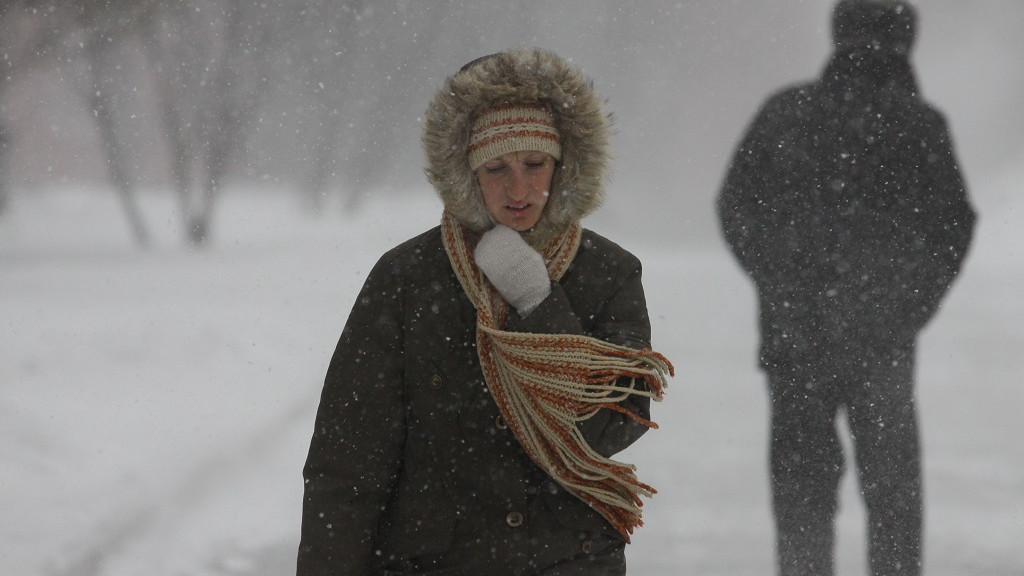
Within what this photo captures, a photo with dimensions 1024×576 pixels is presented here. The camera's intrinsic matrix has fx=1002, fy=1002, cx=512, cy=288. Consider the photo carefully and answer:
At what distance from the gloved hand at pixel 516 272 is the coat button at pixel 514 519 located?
27cm


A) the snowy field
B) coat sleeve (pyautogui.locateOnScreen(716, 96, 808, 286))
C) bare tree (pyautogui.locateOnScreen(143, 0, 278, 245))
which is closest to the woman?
coat sleeve (pyautogui.locateOnScreen(716, 96, 808, 286))

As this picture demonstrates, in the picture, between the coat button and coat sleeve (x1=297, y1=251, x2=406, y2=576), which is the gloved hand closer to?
coat sleeve (x1=297, y1=251, x2=406, y2=576)

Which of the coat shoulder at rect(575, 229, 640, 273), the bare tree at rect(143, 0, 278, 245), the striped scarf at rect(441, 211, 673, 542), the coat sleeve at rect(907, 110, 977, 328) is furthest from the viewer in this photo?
the bare tree at rect(143, 0, 278, 245)

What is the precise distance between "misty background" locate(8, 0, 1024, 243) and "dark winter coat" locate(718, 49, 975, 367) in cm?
127

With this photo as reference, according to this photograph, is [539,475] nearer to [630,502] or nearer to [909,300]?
[630,502]

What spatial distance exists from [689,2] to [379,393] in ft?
8.77

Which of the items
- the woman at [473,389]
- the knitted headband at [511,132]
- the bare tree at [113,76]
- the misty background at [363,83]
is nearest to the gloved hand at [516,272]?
the woman at [473,389]

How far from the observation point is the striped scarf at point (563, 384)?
1251 mm

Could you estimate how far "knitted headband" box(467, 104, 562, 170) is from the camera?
1.34m

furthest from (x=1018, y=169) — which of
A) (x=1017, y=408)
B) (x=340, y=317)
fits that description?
(x=340, y=317)

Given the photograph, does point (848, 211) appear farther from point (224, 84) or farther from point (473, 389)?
point (224, 84)

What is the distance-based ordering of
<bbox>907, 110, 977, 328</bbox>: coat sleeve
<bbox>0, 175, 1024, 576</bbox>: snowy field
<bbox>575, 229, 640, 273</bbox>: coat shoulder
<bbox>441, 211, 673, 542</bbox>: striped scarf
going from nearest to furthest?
1. <bbox>441, 211, 673, 542</bbox>: striped scarf
2. <bbox>575, 229, 640, 273</bbox>: coat shoulder
3. <bbox>907, 110, 977, 328</bbox>: coat sleeve
4. <bbox>0, 175, 1024, 576</bbox>: snowy field

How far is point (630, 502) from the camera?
1346 mm

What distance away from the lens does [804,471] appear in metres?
2.09
